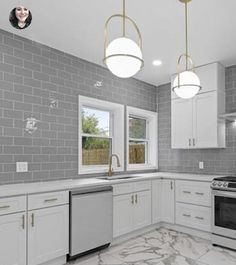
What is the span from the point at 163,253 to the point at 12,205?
1950 mm

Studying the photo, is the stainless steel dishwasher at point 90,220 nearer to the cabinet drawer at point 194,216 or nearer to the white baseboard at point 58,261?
the white baseboard at point 58,261

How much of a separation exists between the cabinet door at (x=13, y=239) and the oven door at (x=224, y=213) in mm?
2494

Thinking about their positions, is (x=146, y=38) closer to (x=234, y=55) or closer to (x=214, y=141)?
(x=234, y=55)

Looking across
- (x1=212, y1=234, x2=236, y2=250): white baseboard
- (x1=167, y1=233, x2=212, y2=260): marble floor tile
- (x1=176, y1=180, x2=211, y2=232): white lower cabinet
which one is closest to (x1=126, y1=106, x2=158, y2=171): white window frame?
(x1=176, y1=180, x2=211, y2=232): white lower cabinet

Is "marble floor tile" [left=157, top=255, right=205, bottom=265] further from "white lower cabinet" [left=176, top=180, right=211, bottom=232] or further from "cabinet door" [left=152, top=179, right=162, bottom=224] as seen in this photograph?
"cabinet door" [left=152, top=179, right=162, bottom=224]

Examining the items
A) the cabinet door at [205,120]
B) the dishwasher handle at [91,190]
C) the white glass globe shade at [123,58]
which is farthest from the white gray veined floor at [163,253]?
the white glass globe shade at [123,58]

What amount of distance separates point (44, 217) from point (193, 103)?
301cm

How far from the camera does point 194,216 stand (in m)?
3.71

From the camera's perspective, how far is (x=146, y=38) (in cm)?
313

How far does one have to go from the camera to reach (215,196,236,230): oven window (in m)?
3.22

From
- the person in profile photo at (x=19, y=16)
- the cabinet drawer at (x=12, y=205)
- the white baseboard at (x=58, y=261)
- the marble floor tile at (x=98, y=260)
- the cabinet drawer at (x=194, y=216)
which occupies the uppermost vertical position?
the person in profile photo at (x=19, y=16)

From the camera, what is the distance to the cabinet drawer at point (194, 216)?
3562 mm

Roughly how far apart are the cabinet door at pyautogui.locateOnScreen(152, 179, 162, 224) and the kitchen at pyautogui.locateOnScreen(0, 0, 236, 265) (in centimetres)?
3

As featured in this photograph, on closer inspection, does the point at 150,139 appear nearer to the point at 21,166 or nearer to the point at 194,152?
the point at 194,152
